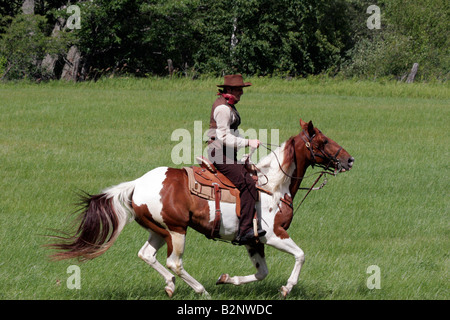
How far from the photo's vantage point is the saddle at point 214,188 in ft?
27.0

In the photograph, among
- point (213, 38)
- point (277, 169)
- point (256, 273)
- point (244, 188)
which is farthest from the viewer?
point (213, 38)

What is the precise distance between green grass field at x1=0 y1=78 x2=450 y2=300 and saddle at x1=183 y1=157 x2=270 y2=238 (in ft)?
3.57

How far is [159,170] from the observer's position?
330 inches

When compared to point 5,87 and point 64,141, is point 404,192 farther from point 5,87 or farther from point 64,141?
point 5,87

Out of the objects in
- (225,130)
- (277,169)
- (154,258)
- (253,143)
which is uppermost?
(225,130)

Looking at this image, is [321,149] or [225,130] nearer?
[225,130]

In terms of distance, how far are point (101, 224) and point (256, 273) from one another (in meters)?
1.87

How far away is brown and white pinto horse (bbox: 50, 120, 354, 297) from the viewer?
813 centimetres

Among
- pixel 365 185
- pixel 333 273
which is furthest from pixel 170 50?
pixel 333 273

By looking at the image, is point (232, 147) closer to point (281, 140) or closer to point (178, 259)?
point (178, 259)

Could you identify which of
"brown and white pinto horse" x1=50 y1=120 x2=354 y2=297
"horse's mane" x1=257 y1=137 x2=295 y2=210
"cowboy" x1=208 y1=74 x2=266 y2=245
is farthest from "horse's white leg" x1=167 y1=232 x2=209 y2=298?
"horse's mane" x1=257 y1=137 x2=295 y2=210

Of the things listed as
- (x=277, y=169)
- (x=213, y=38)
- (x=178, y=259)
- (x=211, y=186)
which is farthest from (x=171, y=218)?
(x=213, y=38)

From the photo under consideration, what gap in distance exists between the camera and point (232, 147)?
332 inches

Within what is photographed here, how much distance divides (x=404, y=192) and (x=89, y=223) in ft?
31.0
